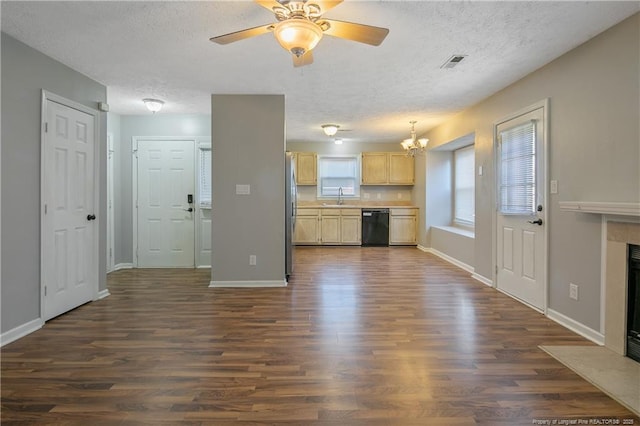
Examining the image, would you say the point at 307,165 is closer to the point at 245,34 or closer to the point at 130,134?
the point at 130,134

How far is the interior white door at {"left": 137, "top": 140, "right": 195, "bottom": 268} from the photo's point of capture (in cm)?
548

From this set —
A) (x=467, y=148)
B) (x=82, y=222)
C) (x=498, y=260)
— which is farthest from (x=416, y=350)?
(x=467, y=148)

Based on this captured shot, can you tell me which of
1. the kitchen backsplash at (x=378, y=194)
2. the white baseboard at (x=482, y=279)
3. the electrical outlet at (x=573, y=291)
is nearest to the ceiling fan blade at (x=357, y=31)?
the electrical outlet at (x=573, y=291)

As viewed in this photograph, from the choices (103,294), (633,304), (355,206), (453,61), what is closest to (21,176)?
(103,294)

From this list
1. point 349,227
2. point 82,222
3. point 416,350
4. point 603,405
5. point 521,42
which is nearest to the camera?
point 603,405

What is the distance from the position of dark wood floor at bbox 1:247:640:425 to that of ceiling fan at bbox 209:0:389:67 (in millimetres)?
2030

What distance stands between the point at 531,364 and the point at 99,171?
4367 mm

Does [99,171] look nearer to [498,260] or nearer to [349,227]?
[498,260]

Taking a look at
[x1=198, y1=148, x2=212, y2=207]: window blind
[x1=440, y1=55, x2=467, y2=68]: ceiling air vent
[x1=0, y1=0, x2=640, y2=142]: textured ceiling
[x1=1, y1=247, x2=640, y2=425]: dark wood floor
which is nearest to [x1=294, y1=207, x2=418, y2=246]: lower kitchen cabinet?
[x1=198, y1=148, x2=212, y2=207]: window blind

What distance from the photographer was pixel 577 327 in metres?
2.88

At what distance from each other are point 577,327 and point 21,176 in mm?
4735

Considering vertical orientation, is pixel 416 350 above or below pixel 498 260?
below

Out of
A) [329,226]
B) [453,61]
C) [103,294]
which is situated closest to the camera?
[453,61]

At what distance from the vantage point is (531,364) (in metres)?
2.30
